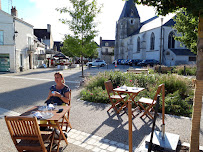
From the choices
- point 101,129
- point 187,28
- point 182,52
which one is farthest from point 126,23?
point 101,129

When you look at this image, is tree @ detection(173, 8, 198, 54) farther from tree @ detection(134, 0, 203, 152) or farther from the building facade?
the building facade

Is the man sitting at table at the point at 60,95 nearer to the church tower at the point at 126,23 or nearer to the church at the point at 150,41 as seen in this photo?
the church at the point at 150,41

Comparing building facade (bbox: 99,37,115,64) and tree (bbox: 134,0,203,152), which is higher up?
building facade (bbox: 99,37,115,64)

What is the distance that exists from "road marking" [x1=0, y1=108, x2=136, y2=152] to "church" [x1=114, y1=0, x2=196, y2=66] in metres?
20.3

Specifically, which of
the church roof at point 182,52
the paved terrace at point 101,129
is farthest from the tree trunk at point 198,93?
the church roof at point 182,52

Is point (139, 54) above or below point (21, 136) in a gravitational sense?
above

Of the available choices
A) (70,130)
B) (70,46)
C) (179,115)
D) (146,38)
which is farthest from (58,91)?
(146,38)

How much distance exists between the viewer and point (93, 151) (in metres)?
3.59

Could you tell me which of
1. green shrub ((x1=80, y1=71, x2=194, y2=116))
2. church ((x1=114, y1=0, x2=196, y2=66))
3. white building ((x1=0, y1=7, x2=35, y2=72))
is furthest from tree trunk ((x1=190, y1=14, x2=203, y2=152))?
white building ((x1=0, y1=7, x2=35, y2=72))

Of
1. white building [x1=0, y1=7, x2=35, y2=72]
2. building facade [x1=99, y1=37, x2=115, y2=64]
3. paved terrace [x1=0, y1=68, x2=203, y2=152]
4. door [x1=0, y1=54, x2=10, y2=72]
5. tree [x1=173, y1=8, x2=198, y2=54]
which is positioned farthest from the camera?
building facade [x1=99, y1=37, x2=115, y2=64]

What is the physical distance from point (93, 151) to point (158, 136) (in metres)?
1.47

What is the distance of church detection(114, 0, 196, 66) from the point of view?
37284 mm

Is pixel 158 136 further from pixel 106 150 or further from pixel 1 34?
pixel 1 34

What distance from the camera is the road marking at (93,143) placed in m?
3.66
